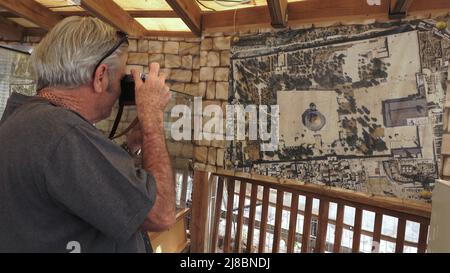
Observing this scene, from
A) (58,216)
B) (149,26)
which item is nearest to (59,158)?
(58,216)

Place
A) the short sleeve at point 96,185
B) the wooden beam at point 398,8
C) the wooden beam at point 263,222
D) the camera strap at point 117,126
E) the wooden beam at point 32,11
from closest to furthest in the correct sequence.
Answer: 1. the short sleeve at point 96,185
2. the camera strap at point 117,126
3. the wooden beam at point 398,8
4. the wooden beam at point 32,11
5. the wooden beam at point 263,222

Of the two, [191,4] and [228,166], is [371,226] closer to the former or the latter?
[228,166]

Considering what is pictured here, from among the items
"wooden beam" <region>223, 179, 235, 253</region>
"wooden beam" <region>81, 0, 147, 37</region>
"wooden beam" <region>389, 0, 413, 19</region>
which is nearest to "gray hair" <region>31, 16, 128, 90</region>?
"wooden beam" <region>81, 0, 147, 37</region>

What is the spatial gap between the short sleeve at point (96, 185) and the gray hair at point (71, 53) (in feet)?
0.60

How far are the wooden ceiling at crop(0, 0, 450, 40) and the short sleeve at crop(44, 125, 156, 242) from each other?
60.0 inches

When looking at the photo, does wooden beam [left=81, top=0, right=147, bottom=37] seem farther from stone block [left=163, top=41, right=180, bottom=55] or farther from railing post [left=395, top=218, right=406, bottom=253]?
railing post [left=395, top=218, right=406, bottom=253]

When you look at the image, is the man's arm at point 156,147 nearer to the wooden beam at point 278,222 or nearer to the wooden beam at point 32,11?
the wooden beam at point 278,222

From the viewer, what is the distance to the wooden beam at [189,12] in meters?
2.13

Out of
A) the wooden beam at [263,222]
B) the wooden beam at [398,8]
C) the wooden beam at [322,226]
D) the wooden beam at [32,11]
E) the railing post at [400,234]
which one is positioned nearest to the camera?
the wooden beam at [398,8]

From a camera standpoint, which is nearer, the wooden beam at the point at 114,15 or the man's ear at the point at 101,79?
the man's ear at the point at 101,79

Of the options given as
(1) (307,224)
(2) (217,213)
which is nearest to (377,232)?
(1) (307,224)

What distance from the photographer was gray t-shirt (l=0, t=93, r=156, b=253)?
735 mm

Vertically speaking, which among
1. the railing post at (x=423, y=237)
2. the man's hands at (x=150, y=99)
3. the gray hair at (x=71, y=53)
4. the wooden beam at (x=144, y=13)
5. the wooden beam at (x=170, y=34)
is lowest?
the railing post at (x=423, y=237)

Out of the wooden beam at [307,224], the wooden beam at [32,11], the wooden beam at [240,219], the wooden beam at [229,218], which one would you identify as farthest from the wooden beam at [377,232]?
the wooden beam at [32,11]
